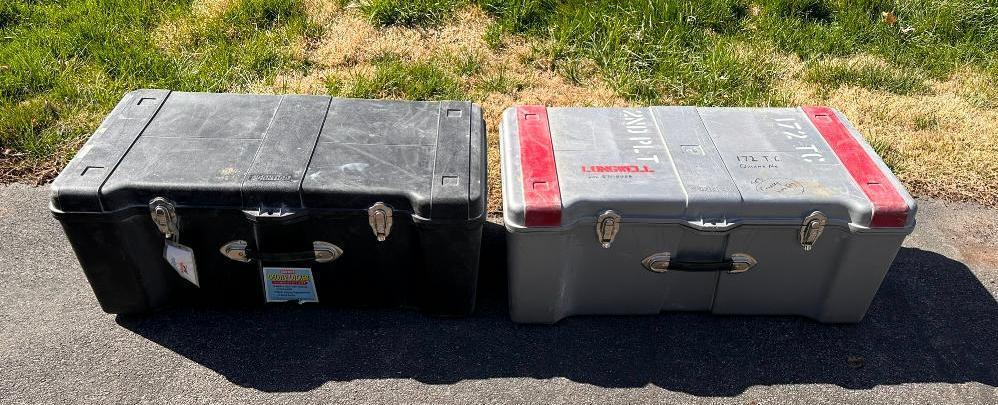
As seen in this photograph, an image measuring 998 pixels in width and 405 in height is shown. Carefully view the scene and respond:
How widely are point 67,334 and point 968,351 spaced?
3551 mm

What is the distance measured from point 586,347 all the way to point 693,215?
0.68m

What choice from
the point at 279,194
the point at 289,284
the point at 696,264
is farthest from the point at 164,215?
the point at 696,264

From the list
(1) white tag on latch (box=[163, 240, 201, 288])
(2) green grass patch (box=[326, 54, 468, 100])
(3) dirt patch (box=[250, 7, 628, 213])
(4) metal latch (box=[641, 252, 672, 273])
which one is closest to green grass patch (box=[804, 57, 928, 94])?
(3) dirt patch (box=[250, 7, 628, 213])

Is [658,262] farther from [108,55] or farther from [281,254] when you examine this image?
[108,55]

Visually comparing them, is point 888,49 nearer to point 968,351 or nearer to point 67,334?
point 968,351

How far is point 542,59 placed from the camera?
5.16m

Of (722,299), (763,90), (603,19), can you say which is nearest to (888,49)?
(763,90)

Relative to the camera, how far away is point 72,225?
2.71m

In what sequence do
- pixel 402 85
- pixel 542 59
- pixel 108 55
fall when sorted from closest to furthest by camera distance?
pixel 402 85, pixel 108 55, pixel 542 59

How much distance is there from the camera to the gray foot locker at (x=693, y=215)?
2.75 metres

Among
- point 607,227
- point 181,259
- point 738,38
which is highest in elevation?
point 607,227

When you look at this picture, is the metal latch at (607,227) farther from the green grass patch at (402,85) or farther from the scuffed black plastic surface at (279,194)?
the green grass patch at (402,85)

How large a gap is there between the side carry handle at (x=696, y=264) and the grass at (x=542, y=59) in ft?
4.65

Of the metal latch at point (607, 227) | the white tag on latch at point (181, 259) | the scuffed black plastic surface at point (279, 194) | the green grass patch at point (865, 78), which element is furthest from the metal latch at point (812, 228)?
the green grass patch at point (865, 78)
